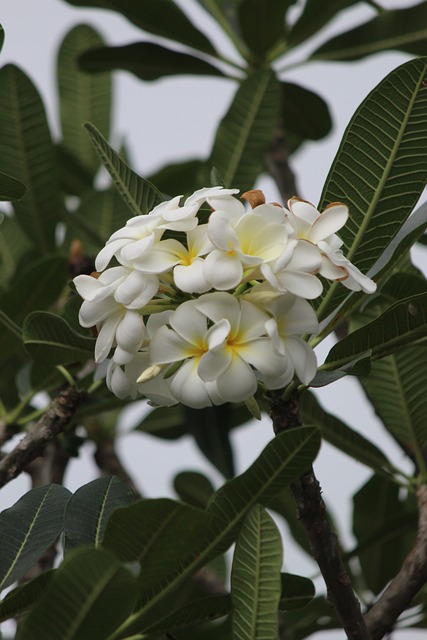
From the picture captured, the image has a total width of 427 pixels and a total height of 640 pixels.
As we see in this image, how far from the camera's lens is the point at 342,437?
123cm

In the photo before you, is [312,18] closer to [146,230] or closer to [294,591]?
[146,230]

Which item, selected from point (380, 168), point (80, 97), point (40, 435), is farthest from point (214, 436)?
point (80, 97)

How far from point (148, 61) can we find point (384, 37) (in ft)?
1.42

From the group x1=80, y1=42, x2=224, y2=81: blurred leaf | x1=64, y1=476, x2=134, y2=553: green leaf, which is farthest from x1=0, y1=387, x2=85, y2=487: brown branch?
x1=80, y1=42, x2=224, y2=81: blurred leaf

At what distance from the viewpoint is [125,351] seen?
0.75 m

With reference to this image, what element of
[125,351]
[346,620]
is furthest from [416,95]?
[346,620]

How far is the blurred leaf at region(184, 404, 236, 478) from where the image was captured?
4.46 feet

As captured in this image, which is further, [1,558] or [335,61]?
[335,61]

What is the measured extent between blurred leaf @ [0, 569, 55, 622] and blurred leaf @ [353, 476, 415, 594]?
2.31ft

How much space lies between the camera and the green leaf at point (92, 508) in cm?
80

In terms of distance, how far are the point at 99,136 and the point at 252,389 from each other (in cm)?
31

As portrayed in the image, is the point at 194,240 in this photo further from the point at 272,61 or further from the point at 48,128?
the point at 272,61

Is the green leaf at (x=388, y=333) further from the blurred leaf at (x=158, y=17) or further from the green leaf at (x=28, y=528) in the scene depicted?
the blurred leaf at (x=158, y=17)

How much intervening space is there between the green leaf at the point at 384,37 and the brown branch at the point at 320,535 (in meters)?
1.06
